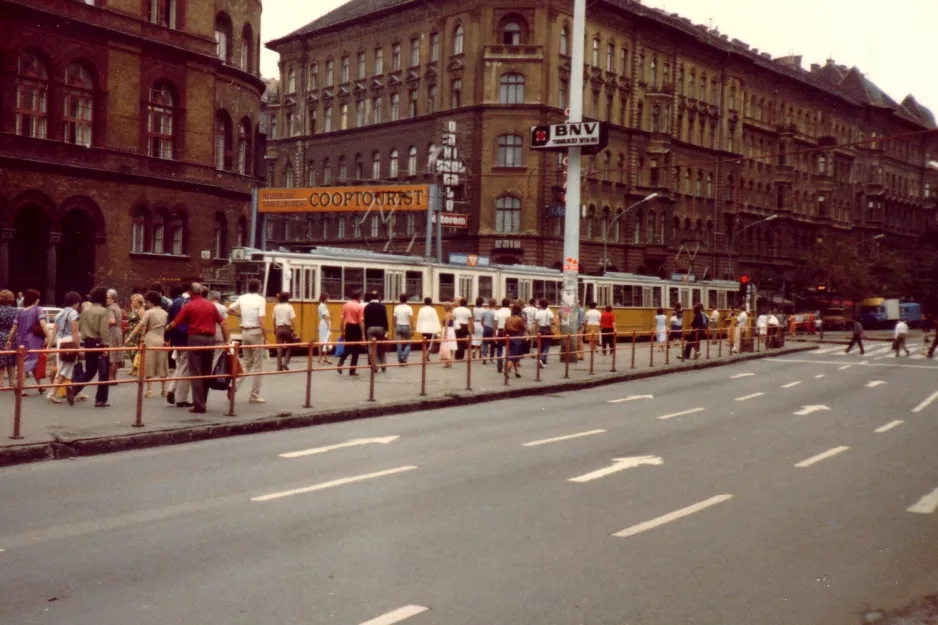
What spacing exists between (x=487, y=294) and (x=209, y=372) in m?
24.9

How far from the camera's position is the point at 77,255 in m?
40.2

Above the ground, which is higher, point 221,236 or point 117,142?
point 117,142

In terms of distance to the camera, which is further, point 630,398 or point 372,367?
point 630,398

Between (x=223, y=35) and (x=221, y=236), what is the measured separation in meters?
8.40

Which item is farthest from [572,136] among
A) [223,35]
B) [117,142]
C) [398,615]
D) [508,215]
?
[508,215]

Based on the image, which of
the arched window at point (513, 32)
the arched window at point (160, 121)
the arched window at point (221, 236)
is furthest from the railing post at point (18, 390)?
the arched window at point (513, 32)

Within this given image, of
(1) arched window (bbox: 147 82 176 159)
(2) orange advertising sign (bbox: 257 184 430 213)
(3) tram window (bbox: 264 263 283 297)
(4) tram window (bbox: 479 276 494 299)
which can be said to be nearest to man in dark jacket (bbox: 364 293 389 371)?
(3) tram window (bbox: 264 263 283 297)

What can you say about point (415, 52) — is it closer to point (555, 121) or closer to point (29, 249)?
point (555, 121)

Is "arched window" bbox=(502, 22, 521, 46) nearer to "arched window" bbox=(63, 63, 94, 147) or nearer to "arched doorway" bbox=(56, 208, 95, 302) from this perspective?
"arched window" bbox=(63, 63, 94, 147)

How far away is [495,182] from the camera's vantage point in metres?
62.1

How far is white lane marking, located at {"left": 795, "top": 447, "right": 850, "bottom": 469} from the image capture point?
41.2 ft

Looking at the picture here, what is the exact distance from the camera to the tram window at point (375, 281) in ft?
112

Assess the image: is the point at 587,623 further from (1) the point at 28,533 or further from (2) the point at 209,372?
(2) the point at 209,372

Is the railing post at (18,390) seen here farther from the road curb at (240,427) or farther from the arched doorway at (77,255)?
the arched doorway at (77,255)
